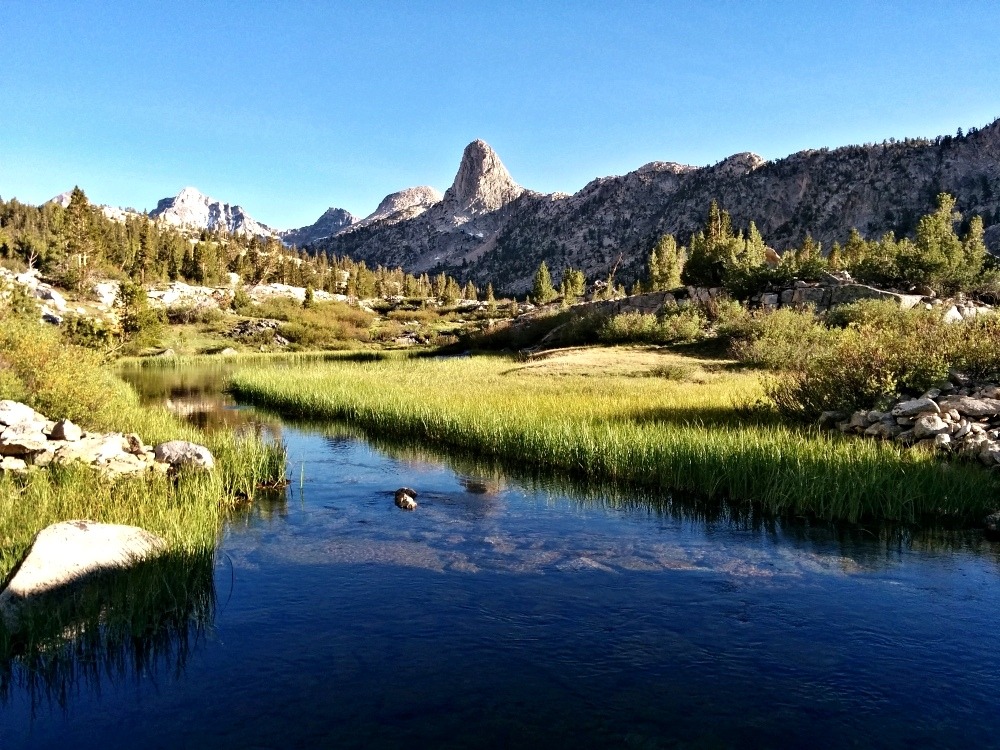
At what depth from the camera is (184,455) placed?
16641 millimetres

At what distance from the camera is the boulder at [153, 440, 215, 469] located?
16312 millimetres

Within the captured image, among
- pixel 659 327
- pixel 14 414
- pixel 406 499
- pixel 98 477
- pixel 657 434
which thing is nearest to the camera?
pixel 98 477

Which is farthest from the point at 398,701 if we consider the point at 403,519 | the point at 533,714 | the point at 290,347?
the point at 290,347

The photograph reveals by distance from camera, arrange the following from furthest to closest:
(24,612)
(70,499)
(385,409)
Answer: (385,409)
(70,499)
(24,612)

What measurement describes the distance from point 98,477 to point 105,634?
23.1ft

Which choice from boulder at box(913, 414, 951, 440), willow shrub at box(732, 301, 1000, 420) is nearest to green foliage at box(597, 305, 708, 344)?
willow shrub at box(732, 301, 1000, 420)

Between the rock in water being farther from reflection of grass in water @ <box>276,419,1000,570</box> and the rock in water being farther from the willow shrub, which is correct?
the willow shrub

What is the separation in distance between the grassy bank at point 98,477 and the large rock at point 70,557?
2.00 ft

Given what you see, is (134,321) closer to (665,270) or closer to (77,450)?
(77,450)

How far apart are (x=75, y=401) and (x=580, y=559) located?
16.8 metres

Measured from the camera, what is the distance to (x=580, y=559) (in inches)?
442

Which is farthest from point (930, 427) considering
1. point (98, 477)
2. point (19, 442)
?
point (19, 442)

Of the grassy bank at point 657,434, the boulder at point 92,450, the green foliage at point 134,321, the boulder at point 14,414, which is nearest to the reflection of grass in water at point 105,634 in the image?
the boulder at point 92,450

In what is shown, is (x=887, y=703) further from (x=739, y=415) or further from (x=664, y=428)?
(x=739, y=415)
